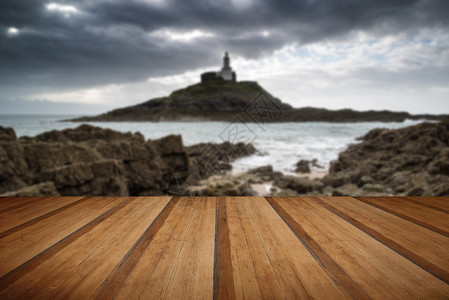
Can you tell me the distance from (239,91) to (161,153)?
54902mm

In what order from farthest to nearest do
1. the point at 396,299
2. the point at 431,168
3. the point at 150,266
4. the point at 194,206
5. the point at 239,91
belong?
the point at 239,91 < the point at 431,168 < the point at 194,206 < the point at 150,266 < the point at 396,299

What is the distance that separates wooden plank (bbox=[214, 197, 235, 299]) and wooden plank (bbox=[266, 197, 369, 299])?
42cm

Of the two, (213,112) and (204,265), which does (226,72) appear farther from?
(204,265)

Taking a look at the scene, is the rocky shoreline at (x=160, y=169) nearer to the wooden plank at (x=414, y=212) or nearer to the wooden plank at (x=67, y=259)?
the wooden plank at (x=67, y=259)

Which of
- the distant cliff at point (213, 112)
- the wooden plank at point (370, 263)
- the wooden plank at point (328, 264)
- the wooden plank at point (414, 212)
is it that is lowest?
the wooden plank at point (414, 212)

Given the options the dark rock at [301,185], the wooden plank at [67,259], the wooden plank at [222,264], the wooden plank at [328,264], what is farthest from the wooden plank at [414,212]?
the dark rock at [301,185]

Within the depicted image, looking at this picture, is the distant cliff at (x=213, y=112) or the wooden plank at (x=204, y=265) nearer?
the wooden plank at (x=204, y=265)

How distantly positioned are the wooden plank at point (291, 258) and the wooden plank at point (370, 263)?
125 mm

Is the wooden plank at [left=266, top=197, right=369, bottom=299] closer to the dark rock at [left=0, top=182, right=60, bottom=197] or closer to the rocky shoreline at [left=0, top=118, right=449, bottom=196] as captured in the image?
the rocky shoreline at [left=0, top=118, right=449, bottom=196]

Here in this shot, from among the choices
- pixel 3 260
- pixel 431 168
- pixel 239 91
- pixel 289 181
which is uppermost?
pixel 239 91

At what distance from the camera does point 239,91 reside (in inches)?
2306

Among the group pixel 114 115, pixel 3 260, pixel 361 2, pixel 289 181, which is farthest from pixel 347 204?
pixel 114 115

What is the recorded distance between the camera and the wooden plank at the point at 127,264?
91cm

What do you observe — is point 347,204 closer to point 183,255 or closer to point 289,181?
point 183,255
